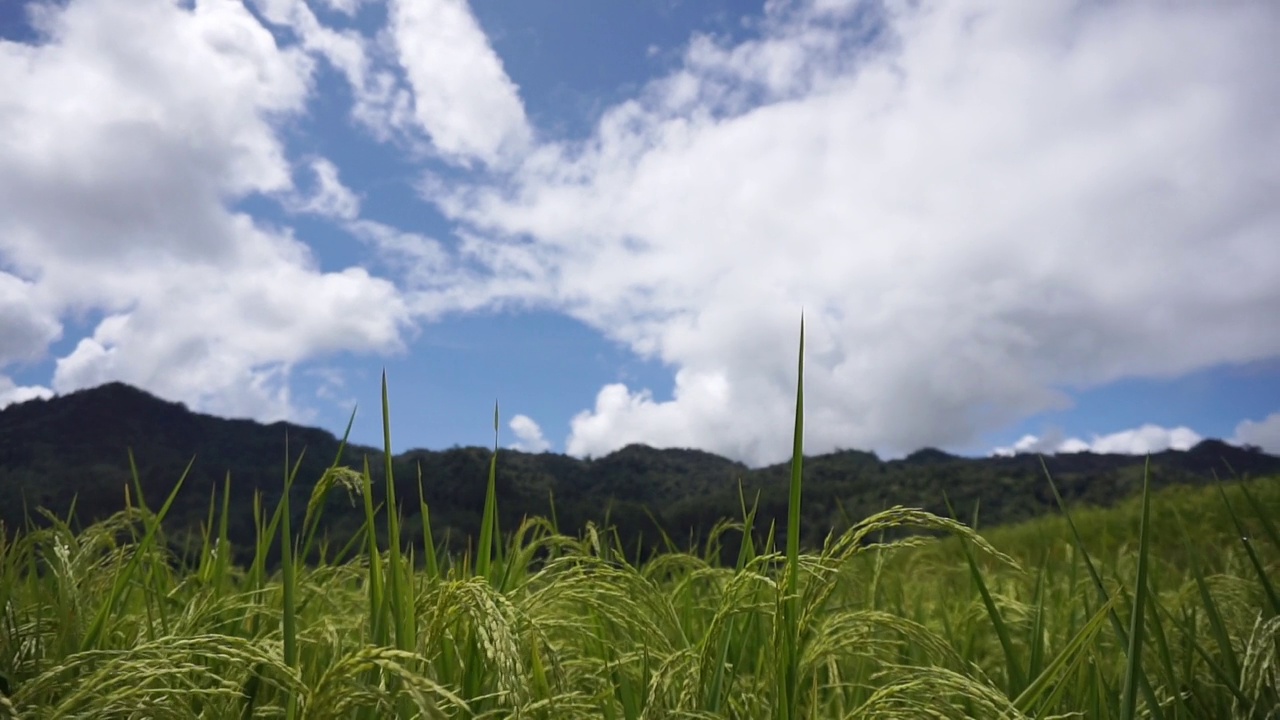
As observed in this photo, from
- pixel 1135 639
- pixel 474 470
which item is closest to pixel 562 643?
pixel 1135 639

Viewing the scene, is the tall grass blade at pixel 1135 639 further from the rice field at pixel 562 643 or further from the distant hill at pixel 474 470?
the distant hill at pixel 474 470

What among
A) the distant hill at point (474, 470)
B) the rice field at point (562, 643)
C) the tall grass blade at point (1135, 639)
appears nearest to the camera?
the rice field at point (562, 643)

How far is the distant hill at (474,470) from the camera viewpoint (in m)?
43.2

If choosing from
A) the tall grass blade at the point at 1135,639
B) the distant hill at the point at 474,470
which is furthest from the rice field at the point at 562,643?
the distant hill at the point at 474,470

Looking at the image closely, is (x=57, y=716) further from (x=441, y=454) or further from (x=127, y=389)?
(x=127, y=389)

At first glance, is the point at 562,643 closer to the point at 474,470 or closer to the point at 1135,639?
the point at 1135,639

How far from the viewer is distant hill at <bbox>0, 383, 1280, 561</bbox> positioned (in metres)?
43.2

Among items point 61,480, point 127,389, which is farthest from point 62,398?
point 61,480

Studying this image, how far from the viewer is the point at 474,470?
85.0 ft

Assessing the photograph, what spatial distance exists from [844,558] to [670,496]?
85.8 meters

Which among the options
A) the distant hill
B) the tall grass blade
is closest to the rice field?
the tall grass blade

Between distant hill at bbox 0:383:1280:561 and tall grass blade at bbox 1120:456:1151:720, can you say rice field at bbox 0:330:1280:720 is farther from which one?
distant hill at bbox 0:383:1280:561

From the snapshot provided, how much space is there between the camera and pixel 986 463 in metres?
62.1

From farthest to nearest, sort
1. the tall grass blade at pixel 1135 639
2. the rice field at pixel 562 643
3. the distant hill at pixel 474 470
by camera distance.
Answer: the distant hill at pixel 474 470
the tall grass blade at pixel 1135 639
the rice field at pixel 562 643
